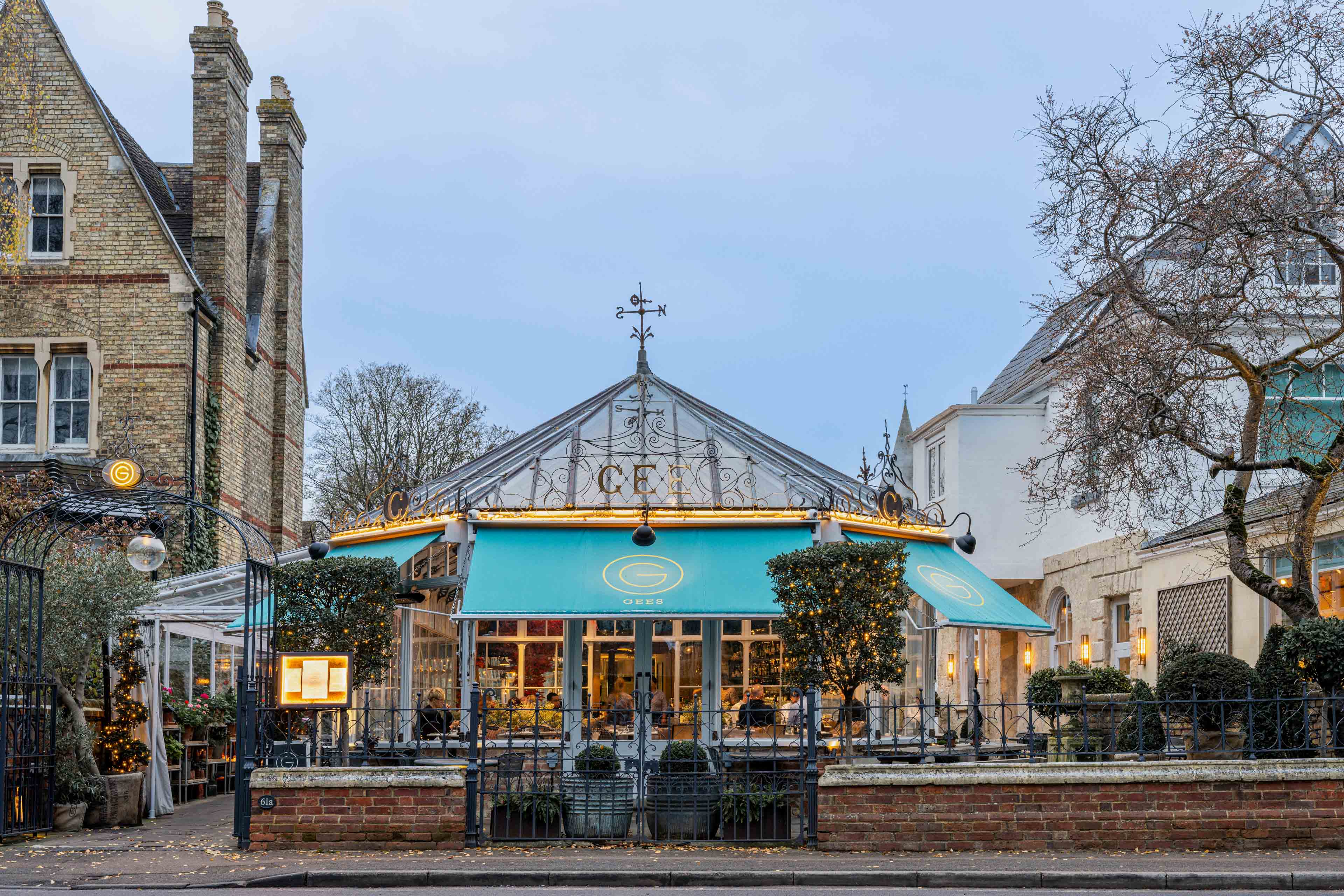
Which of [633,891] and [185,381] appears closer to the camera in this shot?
[633,891]

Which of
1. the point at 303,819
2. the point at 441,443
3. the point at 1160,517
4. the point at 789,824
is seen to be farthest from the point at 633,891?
the point at 441,443

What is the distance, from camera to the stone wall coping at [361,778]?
1280 cm

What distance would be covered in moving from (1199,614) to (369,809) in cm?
1365

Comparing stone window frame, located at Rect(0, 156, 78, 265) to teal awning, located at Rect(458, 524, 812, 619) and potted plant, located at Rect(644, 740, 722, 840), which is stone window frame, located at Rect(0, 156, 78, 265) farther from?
potted plant, located at Rect(644, 740, 722, 840)

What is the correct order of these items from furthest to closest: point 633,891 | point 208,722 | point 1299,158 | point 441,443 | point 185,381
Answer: point 441,443 → point 185,381 → point 208,722 → point 1299,158 → point 633,891

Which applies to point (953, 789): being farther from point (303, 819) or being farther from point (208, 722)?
point (208, 722)

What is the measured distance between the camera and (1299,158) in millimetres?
14586

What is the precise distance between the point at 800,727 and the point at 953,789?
1453mm

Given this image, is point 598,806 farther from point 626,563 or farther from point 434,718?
point 434,718

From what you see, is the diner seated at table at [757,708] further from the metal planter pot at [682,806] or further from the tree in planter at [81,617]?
the tree in planter at [81,617]

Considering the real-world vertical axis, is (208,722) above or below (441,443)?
below

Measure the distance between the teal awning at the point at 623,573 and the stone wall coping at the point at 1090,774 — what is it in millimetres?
3012

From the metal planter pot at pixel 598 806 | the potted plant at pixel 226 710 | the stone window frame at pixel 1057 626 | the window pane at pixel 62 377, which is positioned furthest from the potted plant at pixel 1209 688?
the window pane at pixel 62 377

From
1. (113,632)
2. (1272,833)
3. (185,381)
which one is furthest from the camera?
(185,381)
